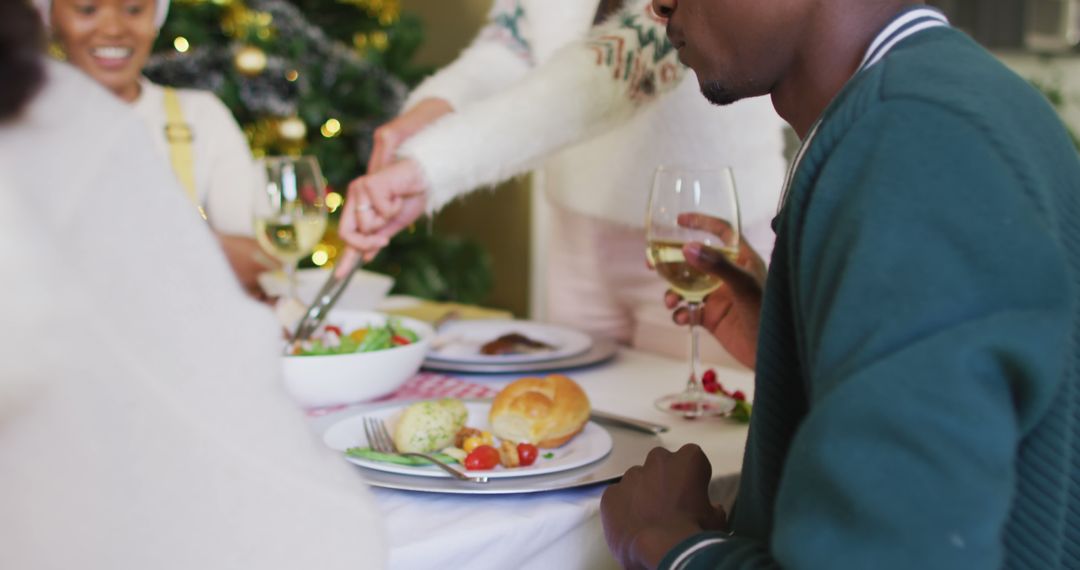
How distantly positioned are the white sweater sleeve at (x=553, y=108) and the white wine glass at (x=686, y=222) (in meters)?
0.37

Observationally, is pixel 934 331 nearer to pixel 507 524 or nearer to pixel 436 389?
pixel 507 524

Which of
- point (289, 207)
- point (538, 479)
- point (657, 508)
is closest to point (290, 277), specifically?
point (289, 207)

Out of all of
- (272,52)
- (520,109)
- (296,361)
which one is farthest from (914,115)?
(272,52)

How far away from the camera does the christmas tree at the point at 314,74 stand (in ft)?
9.89

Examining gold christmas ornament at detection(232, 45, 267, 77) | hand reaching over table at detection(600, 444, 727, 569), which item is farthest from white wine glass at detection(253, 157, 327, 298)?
gold christmas ornament at detection(232, 45, 267, 77)

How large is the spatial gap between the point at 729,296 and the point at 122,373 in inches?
35.5

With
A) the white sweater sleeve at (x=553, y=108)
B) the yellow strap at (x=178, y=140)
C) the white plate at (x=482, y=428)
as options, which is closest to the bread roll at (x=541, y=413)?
the white plate at (x=482, y=428)

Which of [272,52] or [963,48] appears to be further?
[272,52]

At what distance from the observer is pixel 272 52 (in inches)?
120

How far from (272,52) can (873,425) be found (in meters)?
2.81

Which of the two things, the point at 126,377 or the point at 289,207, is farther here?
the point at 289,207

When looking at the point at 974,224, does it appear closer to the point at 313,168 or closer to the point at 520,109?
the point at 520,109

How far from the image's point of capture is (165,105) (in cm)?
253

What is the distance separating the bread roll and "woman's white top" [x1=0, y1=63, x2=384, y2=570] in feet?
1.61
